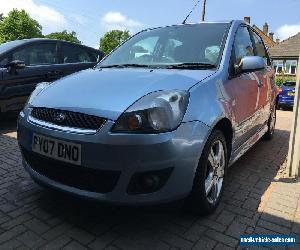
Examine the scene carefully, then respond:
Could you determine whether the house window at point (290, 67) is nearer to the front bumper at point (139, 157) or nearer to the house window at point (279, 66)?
the house window at point (279, 66)

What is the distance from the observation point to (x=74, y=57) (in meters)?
7.27

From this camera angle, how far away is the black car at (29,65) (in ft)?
19.6

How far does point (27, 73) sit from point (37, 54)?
20.7 inches

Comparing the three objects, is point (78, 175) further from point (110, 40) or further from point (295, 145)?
point (110, 40)

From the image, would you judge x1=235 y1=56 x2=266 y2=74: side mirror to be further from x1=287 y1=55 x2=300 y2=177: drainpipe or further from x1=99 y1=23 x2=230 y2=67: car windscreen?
x1=287 y1=55 x2=300 y2=177: drainpipe

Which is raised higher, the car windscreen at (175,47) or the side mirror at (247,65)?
the car windscreen at (175,47)

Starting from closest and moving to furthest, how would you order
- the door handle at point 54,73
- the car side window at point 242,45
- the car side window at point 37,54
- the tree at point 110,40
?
1. the car side window at point 242,45
2. the car side window at point 37,54
3. the door handle at point 54,73
4. the tree at point 110,40

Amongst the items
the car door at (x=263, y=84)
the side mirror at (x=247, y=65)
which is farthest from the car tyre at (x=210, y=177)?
the car door at (x=263, y=84)

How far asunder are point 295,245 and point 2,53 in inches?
213

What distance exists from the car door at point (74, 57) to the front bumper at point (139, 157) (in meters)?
4.56

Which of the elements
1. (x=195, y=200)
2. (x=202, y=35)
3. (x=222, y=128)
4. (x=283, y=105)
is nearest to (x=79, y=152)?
(x=195, y=200)

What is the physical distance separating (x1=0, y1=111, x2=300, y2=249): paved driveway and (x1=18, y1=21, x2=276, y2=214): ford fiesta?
209mm

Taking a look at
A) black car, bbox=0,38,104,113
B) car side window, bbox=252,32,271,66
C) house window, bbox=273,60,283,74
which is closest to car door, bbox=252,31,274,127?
car side window, bbox=252,32,271,66

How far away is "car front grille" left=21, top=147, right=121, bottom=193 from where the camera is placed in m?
2.47
